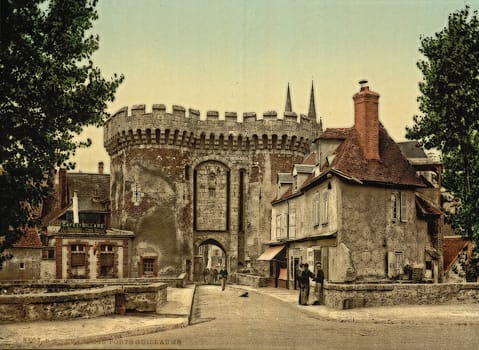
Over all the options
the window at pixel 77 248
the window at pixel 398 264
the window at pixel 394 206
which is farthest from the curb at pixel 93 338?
the window at pixel 77 248

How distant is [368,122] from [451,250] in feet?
41.1

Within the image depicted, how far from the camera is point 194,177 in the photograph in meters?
47.2

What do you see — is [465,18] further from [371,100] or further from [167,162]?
[167,162]

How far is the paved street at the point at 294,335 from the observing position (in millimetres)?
13016

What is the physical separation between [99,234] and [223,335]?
29.8 m

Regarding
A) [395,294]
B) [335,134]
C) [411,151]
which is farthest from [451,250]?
[395,294]

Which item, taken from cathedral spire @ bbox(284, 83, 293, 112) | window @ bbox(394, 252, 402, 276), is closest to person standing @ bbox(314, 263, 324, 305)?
window @ bbox(394, 252, 402, 276)

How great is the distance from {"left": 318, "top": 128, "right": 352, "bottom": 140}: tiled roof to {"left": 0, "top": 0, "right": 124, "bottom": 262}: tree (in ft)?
39.8

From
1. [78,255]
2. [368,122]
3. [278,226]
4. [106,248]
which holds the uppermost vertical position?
[368,122]

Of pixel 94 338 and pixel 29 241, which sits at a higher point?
pixel 29 241

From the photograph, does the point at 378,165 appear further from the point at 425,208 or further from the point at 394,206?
the point at 425,208

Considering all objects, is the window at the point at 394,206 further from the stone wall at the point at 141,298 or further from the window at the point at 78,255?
the window at the point at 78,255

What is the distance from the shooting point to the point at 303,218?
33031mm

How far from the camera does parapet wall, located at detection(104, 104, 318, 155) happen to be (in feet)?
148
